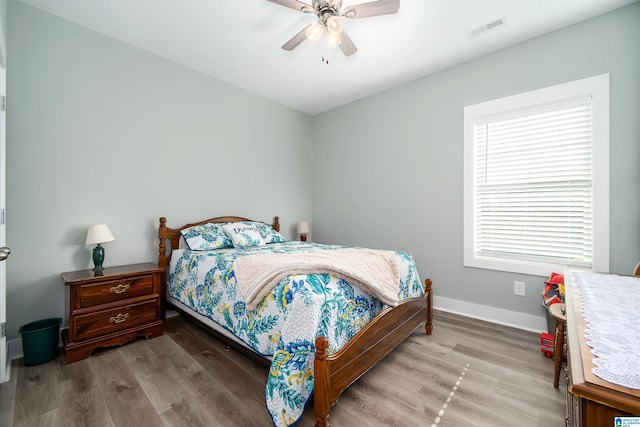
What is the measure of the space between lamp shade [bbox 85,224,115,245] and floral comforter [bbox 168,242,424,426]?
915 mm

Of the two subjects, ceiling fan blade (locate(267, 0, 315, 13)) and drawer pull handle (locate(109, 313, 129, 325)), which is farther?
drawer pull handle (locate(109, 313, 129, 325))

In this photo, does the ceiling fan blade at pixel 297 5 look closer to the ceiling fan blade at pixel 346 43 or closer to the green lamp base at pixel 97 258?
the ceiling fan blade at pixel 346 43

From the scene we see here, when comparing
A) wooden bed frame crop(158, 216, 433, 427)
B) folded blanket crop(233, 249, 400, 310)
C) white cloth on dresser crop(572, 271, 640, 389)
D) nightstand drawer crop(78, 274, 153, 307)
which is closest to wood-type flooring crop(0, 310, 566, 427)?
wooden bed frame crop(158, 216, 433, 427)

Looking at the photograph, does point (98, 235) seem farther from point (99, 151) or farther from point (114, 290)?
point (99, 151)

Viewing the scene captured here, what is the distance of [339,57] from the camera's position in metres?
2.84

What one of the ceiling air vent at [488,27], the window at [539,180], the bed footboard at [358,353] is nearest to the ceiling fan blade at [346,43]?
the ceiling air vent at [488,27]

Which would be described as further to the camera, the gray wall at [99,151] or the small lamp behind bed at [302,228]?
the small lamp behind bed at [302,228]

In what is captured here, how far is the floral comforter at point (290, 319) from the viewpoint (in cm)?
135

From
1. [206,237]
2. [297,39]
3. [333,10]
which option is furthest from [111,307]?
[333,10]

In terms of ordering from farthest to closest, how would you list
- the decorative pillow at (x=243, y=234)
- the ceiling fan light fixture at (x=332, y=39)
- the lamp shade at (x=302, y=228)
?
1. the lamp shade at (x=302, y=228)
2. the decorative pillow at (x=243, y=234)
3. the ceiling fan light fixture at (x=332, y=39)

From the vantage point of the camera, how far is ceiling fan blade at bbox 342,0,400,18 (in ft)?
5.79

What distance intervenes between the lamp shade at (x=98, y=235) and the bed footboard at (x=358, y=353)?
2.06 metres

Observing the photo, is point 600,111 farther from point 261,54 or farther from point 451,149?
point 261,54

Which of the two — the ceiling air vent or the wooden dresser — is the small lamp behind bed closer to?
the ceiling air vent
